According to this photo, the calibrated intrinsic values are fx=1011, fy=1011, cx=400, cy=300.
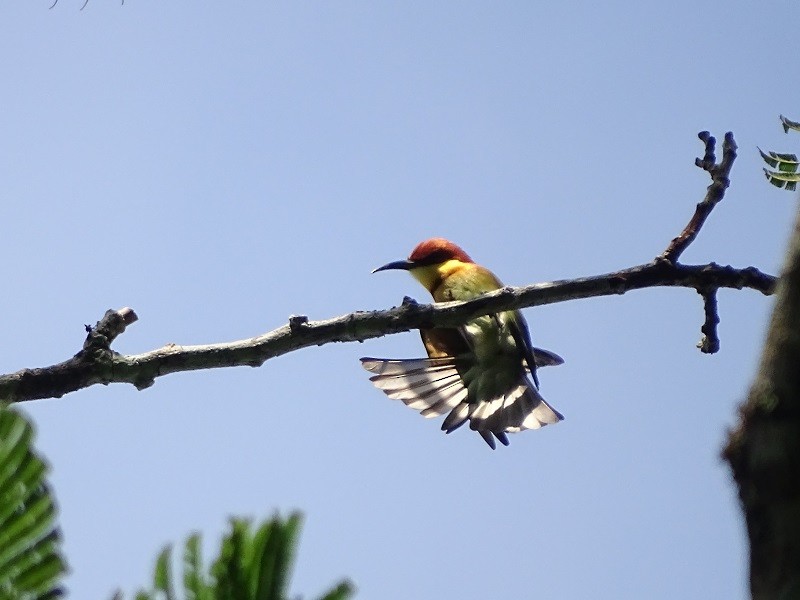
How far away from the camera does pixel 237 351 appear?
298 cm

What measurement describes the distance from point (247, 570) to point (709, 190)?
264cm

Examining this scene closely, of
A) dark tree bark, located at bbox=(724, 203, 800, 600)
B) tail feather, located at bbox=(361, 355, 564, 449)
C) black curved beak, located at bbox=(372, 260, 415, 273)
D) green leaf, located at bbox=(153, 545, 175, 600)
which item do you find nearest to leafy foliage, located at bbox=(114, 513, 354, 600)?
green leaf, located at bbox=(153, 545, 175, 600)

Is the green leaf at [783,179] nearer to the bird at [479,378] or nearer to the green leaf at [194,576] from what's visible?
the bird at [479,378]

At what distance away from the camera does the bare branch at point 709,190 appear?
3137 millimetres

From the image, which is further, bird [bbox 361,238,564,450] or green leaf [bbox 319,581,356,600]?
bird [bbox 361,238,564,450]

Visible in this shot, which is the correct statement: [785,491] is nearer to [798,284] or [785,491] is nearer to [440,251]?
[798,284]

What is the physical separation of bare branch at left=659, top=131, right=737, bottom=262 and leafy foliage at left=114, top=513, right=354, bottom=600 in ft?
7.89

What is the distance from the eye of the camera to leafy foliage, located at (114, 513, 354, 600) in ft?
3.07

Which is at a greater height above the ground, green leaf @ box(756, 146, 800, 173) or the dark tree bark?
green leaf @ box(756, 146, 800, 173)

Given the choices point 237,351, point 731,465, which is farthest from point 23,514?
point 237,351

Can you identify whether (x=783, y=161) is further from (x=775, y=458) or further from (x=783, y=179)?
(x=775, y=458)

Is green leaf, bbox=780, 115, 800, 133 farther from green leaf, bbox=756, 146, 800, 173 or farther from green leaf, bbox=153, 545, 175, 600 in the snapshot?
green leaf, bbox=153, 545, 175, 600

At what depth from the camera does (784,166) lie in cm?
329

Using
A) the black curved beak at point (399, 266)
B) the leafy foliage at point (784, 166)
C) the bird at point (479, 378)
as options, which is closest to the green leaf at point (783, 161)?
the leafy foliage at point (784, 166)
